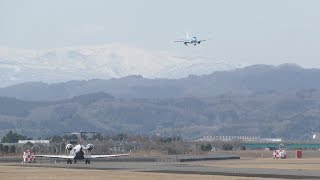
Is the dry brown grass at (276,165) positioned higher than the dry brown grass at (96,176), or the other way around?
the dry brown grass at (276,165)

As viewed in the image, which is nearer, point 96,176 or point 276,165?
point 96,176

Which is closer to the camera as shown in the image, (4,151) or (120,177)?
(120,177)

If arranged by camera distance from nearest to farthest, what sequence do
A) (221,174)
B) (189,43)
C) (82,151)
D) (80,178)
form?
(80,178)
(221,174)
(82,151)
(189,43)

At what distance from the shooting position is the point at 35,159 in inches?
5571

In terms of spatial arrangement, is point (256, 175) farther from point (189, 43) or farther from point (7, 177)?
point (189, 43)

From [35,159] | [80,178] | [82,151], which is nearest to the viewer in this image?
[80,178]

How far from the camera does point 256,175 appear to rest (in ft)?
286

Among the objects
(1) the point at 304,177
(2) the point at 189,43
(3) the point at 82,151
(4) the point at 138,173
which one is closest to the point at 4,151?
(2) the point at 189,43

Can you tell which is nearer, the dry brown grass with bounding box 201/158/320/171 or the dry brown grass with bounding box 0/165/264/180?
the dry brown grass with bounding box 0/165/264/180

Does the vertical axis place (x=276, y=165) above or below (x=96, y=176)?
above

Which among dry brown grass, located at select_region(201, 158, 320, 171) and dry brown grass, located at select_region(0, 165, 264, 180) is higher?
dry brown grass, located at select_region(201, 158, 320, 171)

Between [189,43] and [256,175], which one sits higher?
[189,43]

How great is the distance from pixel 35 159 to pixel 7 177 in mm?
56909

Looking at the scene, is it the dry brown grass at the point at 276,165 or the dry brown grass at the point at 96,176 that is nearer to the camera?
the dry brown grass at the point at 96,176
